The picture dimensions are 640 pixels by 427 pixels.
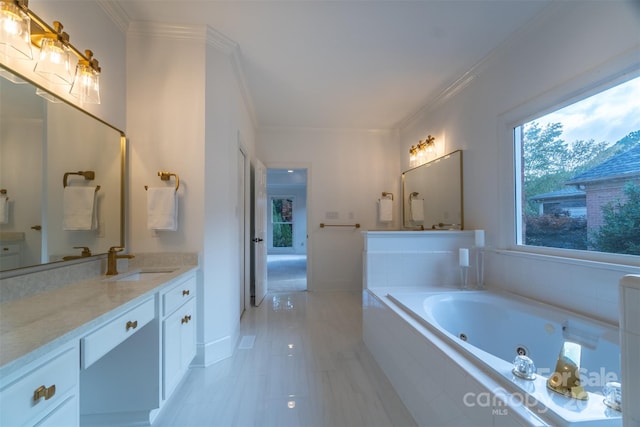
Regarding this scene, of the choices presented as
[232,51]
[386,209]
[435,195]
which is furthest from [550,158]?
[232,51]

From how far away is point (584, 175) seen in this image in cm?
171

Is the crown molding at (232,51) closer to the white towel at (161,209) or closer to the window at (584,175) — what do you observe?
the white towel at (161,209)

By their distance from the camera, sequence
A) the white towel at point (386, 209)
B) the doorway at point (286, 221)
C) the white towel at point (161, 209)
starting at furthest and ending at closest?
the doorway at point (286, 221) < the white towel at point (386, 209) < the white towel at point (161, 209)

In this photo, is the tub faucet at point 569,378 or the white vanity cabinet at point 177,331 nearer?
the tub faucet at point 569,378

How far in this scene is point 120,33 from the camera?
77.4 inches

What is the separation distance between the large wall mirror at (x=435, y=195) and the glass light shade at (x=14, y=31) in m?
3.13

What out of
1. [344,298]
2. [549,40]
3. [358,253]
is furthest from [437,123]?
[344,298]

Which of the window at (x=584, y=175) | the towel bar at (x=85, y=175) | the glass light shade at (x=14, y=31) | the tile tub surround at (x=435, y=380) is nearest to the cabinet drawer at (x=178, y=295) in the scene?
the towel bar at (x=85, y=175)

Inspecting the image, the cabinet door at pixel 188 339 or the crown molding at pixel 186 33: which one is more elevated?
the crown molding at pixel 186 33

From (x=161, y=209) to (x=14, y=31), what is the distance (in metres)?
1.09

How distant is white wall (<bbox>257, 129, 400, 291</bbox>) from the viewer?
14.0ft

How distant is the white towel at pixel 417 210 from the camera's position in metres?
3.63

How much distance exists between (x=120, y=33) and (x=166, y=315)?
79.1 inches

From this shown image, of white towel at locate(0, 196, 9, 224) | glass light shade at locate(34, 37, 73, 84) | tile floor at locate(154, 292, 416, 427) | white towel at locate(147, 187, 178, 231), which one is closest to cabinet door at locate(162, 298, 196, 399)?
tile floor at locate(154, 292, 416, 427)
